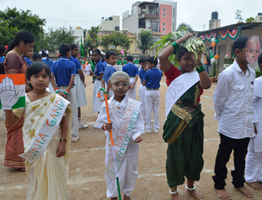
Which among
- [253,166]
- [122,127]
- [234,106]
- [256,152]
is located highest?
[234,106]

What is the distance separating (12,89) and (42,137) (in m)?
0.57

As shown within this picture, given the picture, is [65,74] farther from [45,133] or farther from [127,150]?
[127,150]

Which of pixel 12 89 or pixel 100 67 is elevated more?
pixel 100 67

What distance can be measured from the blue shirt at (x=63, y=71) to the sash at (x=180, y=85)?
118 inches

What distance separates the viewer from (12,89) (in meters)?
2.08

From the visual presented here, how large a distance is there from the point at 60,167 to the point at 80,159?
1723 mm

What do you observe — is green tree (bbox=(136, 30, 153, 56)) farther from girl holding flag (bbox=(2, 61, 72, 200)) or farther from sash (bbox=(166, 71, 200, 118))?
girl holding flag (bbox=(2, 61, 72, 200))

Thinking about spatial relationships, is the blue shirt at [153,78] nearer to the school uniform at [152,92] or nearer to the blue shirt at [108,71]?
the school uniform at [152,92]

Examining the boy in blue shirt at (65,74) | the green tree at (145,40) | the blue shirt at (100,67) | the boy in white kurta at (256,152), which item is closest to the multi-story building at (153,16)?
the green tree at (145,40)

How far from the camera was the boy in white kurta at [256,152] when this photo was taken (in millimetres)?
3094

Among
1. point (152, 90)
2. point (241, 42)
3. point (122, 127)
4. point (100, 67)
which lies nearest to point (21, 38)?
point (122, 127)

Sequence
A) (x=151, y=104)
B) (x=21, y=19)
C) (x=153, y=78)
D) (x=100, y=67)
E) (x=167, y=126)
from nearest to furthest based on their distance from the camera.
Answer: (x=167, y=126), (x=153, y=78), (x=151, y=104), (x=100, y=67), (x=21, y=19)

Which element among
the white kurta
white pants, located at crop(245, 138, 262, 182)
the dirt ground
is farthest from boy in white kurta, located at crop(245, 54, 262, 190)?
the white kurta

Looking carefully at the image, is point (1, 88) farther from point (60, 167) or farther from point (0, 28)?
point (0, 28)
